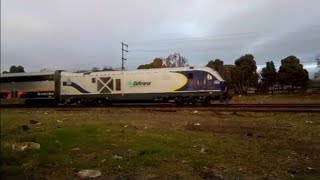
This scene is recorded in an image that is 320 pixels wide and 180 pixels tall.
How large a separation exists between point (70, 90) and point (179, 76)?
10043mm

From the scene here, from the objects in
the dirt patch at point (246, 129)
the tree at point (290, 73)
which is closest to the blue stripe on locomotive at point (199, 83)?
the tree at point (290, 73)

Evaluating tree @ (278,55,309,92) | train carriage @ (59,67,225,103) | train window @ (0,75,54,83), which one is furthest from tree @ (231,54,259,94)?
train window @ (0,75,54,83)

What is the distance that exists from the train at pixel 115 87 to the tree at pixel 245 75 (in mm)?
26456

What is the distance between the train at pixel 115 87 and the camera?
30734 millimetres

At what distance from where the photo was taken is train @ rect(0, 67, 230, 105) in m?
30.7

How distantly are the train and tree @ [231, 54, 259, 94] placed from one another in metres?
26.5

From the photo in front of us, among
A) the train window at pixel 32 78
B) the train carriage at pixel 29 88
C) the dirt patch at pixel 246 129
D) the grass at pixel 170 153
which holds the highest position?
the train window at pixel 32 78

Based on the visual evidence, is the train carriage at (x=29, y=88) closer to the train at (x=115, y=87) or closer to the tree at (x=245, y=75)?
the train at (x=115, y=87)

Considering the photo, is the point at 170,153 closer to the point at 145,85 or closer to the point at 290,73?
the point at 145,85

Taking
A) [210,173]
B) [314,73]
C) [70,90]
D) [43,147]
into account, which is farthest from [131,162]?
[70,90]

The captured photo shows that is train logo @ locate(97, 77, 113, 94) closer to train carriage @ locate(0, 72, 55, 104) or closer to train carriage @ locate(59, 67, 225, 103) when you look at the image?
train carriage @ locate(59, 67, 225, 103)

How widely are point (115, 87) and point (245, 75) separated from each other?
28.1 m

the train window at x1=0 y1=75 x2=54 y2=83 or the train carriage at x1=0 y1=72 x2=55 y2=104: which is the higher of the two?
the train window at x1=0 y1=75 x2=54 y2=83

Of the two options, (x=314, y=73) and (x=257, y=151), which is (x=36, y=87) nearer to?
(x=314, y=73)
